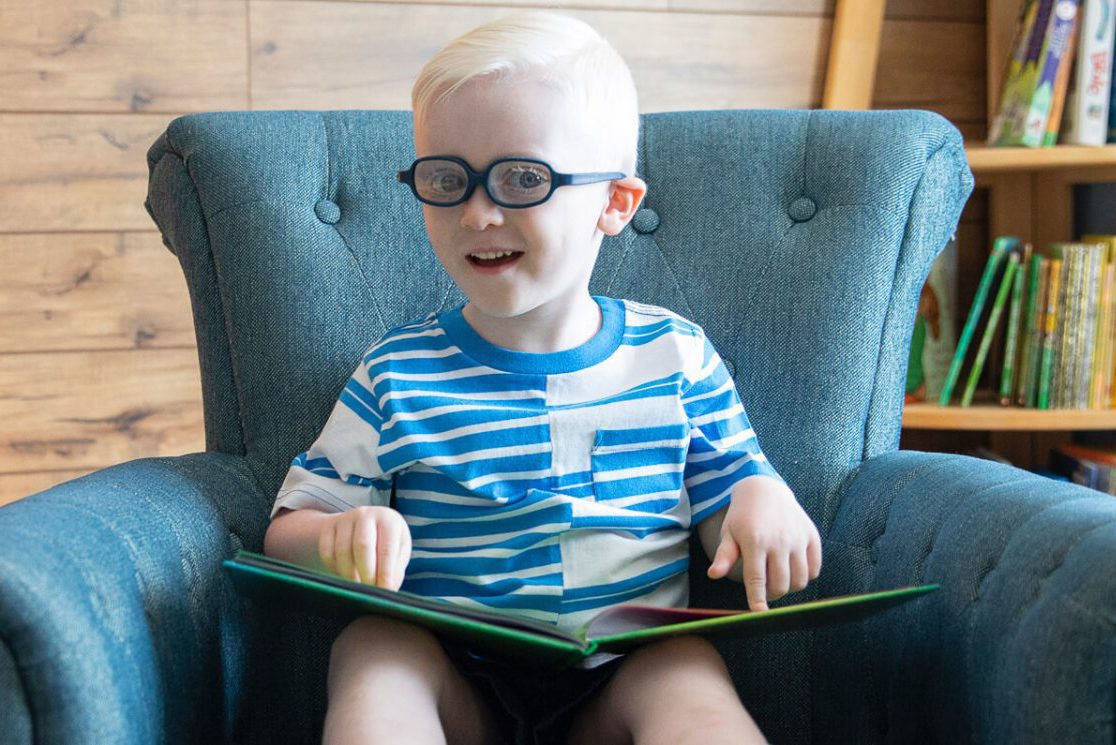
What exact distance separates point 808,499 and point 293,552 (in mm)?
463

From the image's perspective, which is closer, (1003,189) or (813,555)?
(813,555)

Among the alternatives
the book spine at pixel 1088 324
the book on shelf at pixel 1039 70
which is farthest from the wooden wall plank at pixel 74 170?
the book spine at pixel 1088 324

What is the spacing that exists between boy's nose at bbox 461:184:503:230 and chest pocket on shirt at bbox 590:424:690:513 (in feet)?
0.65

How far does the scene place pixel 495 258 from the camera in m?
0.92

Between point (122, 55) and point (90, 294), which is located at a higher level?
point (122, 55)

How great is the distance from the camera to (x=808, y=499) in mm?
1069

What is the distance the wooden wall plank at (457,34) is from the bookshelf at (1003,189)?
8cm

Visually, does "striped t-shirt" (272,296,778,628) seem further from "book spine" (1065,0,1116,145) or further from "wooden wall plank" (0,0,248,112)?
"book spine" (1065,0,1116,145)

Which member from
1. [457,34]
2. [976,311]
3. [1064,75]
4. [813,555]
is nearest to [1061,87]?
[1064,75]

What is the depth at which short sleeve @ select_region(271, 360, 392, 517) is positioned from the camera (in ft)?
3.08

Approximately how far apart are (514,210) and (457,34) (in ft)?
3.14

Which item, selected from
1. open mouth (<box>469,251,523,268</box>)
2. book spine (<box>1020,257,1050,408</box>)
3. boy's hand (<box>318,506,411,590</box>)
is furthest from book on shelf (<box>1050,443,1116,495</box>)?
boy's hand (<box>318,506,411,590</box>)

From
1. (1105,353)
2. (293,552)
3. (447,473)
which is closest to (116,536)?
(293,552)

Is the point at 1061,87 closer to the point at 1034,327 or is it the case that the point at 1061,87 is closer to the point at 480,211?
the point at 1034,327
